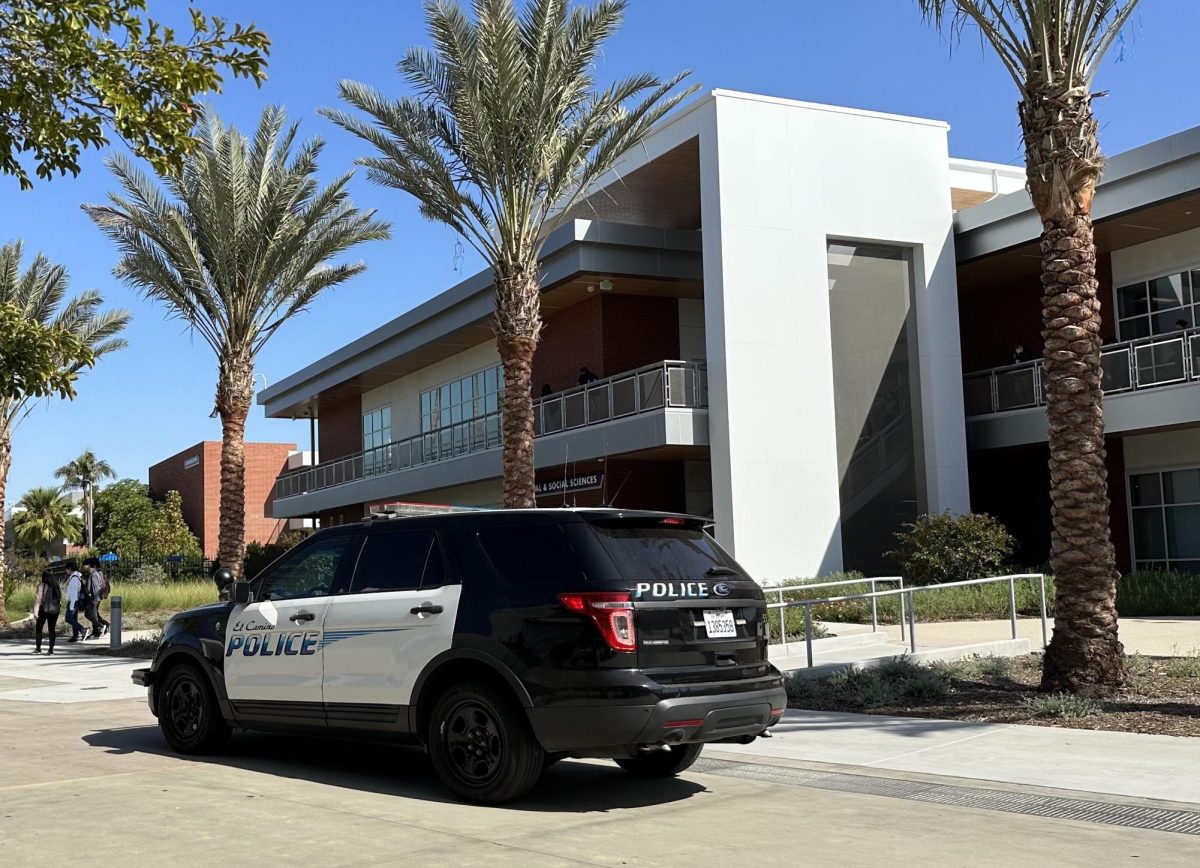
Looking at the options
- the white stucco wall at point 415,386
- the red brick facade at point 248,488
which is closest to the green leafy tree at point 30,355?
the white stucco wall at point 415,386

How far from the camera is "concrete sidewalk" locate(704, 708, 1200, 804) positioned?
26.4ft

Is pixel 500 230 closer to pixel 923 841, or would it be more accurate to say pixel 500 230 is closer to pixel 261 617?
pixel 261 617

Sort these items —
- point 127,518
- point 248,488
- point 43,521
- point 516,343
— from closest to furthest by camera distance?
point 516,343, point 248,488, point 127,518, point 43,521

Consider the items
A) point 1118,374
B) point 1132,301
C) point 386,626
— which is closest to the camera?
point 386,626

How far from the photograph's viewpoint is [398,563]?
8.29 meters

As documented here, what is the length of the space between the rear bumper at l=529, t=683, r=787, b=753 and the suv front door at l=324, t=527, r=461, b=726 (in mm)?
946

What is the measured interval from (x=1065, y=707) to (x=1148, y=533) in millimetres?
16756

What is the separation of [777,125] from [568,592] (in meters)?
18.9

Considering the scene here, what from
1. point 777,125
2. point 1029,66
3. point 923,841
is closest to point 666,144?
point 777,125

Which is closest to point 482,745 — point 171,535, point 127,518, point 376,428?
point 376,428

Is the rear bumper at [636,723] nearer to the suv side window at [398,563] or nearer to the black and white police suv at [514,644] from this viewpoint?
the black and white police suv at [514,644]

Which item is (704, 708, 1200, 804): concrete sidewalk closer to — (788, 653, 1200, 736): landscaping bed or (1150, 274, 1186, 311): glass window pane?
(788, 653, 1200, 736): landscaping bed

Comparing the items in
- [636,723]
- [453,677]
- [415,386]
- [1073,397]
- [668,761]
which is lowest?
[668,761]

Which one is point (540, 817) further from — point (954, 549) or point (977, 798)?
point (954, 549)
